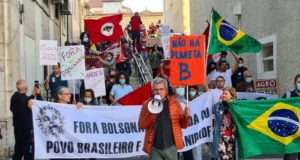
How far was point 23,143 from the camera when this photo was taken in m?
9.73

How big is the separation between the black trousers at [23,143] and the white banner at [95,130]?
36.2 inches

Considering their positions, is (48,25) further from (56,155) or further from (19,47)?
(56,155)

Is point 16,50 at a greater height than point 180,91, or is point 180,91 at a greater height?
point 16,50

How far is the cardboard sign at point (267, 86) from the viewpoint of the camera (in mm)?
12508

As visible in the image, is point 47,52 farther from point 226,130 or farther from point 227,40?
point 226,130

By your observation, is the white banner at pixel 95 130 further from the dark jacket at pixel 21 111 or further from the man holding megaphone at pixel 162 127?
the man holding megaphone at pixel 162 127

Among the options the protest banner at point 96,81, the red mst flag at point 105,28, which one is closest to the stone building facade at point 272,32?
the red mst flag at point 105,28

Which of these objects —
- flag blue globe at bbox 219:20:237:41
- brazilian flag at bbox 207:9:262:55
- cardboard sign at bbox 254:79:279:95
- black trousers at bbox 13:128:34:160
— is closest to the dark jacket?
black trousers at bbox 13:128:34:160

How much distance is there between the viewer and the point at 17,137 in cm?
968

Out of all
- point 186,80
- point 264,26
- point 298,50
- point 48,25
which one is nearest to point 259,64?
point 264,26

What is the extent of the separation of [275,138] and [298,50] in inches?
182

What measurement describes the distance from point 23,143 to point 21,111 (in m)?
0.65

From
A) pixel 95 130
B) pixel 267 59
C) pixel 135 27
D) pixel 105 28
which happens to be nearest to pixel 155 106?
pixel 95 130

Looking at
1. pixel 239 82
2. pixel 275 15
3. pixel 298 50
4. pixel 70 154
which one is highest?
pixel 275 15
